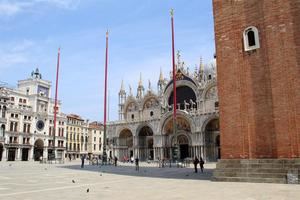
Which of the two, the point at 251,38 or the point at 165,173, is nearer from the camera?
the point at 251,38

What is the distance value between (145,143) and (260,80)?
164 feet

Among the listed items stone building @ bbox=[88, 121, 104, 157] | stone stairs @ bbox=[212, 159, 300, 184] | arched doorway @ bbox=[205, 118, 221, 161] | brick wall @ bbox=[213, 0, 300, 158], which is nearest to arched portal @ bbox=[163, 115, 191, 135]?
arched doorway @ bbox=[205, 118, 221, 161]

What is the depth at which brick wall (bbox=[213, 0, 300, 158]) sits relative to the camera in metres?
17.2

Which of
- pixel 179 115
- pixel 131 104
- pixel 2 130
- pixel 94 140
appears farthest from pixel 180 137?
pixel 94 140

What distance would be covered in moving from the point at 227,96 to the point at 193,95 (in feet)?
130

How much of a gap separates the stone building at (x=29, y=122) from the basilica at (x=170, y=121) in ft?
65.0

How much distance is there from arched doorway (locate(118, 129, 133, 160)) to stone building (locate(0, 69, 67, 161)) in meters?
17.9

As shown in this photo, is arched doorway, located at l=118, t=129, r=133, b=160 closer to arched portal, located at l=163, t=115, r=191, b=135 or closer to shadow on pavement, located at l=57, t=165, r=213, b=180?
arched portal, located at l=163, t=115, r=191, b=135

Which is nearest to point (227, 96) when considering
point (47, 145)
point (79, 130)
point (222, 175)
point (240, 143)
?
point (240, 143)

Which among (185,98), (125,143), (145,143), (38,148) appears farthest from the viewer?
(38,148)

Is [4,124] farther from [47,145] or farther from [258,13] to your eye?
[258,13]

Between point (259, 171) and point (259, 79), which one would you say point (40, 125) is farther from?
point (259, 171)

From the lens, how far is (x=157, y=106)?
63.8 metres

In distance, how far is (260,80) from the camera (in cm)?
1861
